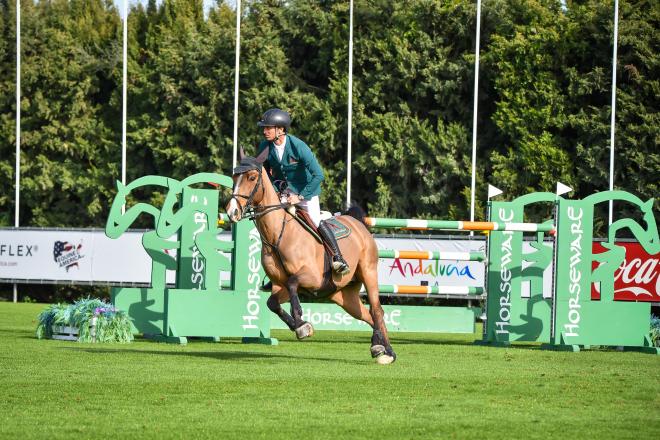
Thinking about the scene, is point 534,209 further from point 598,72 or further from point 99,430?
point 99,430

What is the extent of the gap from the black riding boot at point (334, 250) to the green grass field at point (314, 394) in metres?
1.17

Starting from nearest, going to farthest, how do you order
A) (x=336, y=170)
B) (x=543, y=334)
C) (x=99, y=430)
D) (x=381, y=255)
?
1. (x=99, y=430)
2. (x=381, y=255)
3. (x=543, y=334)
4. (x=336, y=170)

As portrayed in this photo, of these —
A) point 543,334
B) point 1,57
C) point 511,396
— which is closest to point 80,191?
point 1,57

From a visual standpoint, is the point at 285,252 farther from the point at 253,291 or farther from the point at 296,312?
the point at 253,291

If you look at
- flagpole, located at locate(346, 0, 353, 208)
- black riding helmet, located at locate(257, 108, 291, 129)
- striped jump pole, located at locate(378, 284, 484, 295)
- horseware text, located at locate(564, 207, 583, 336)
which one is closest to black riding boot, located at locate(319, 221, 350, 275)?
black riding helmet, located at locate(257, 108, 291, 129)

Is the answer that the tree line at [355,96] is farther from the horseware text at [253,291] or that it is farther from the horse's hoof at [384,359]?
the horse's hoof at [384,359]

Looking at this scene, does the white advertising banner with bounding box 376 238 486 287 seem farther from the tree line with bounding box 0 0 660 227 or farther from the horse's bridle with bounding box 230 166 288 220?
the horse's bridle with bounding box 230 166 288 220

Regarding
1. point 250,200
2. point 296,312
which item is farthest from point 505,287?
point 250,200

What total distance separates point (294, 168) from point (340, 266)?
135 cm

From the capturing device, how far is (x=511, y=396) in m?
10.4

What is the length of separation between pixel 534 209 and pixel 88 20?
20.5 m

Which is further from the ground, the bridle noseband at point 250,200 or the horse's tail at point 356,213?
the bridle noseband at point 250,200

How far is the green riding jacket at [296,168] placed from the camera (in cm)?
1347

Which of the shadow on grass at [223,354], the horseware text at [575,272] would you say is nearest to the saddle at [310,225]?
the shadow on grass at [223,354]
